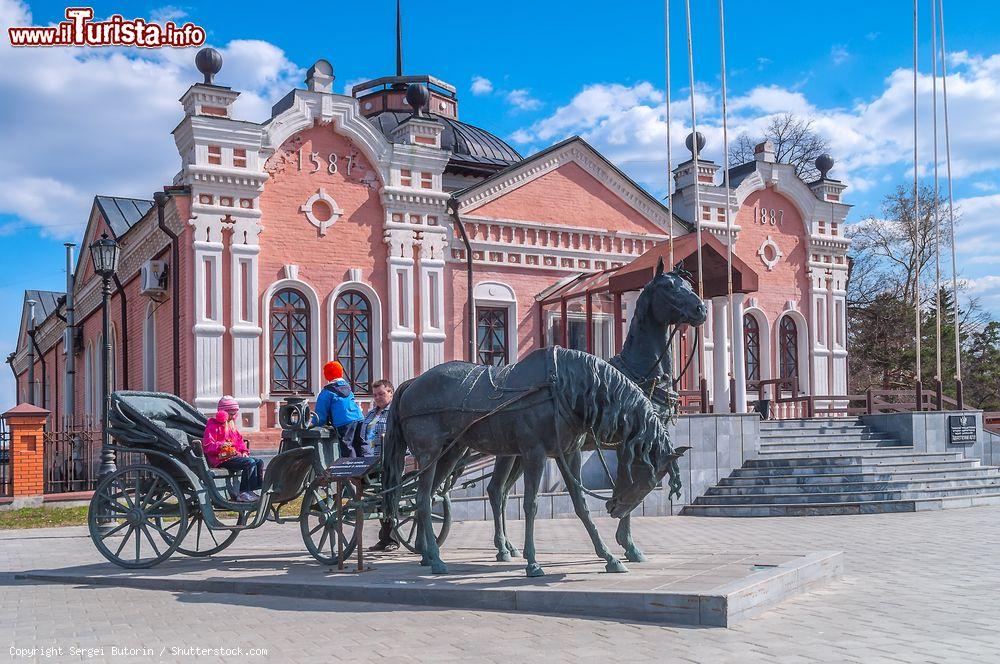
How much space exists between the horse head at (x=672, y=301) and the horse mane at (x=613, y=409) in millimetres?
947

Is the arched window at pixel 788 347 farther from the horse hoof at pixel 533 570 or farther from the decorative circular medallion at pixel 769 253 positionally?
the horse hoof at pixel 533 570

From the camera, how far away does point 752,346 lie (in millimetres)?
24594

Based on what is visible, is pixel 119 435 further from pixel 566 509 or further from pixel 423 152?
pixel 423 152

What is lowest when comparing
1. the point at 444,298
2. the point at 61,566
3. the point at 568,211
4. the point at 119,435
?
the point at 61,566

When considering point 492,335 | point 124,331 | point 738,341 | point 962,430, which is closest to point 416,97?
point 492,335

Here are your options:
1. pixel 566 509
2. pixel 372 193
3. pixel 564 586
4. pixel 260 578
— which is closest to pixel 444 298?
pixel 372 193

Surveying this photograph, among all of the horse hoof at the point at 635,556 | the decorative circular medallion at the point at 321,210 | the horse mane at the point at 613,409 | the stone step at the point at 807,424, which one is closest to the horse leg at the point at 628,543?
the horse hoof at the point at 635,556

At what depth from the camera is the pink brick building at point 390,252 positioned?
59.6ft

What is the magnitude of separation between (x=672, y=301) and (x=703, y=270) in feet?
32.9

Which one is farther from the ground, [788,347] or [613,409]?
[788,347]

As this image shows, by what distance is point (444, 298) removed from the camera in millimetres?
20500

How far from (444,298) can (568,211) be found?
3.59 meters

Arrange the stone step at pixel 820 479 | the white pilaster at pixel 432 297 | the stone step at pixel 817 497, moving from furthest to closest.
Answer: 1. the white pilaster at pixel 432 297
2. the stone step at pixel 820 479
3. the stone step at pixel 817 497

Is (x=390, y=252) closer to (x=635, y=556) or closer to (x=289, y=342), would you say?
(x=289, y=342)
